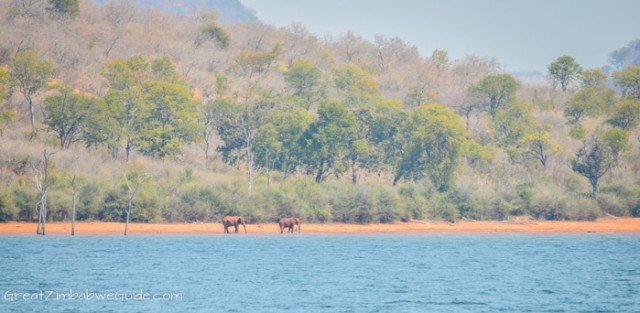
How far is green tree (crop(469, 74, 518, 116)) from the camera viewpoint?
98062 millimetres

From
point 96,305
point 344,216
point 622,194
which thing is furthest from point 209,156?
point 96,305

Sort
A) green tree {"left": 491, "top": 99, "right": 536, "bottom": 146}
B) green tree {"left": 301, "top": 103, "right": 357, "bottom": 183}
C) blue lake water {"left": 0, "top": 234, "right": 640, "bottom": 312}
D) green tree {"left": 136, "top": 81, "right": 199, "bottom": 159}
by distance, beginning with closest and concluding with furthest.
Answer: blue lake water {"left": 0, "top": 234, "right": 640, "bottom": 312} < green tree {"left": 301, "top": 103, "right": 357, "bottom": 183} < green tree {"left": 136, "top": 81, "right": 199, "bottom": 159} < green tree {"left": 491, "top": 99, "right": 536, "bottom": 146}

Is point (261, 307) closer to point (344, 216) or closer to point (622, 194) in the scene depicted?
point (344, 216)

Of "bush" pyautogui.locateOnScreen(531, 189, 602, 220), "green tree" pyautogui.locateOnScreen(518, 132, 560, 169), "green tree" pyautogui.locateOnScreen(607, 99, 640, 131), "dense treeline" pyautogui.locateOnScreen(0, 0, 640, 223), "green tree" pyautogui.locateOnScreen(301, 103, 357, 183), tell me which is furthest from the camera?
"green tree" pyautogui.locateOnScreen(607, 99, 640, 131)

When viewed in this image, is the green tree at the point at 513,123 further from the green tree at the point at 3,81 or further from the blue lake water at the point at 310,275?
the green tree at the point at 3,81

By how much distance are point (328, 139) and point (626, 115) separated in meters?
33.5

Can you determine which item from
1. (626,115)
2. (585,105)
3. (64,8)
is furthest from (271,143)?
(64,8)

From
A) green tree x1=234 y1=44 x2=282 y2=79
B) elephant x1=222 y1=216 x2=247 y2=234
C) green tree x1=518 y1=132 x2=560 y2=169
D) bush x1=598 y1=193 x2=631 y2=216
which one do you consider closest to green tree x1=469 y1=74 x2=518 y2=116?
green tree x1=518 y1=132 x2=560 y2=169

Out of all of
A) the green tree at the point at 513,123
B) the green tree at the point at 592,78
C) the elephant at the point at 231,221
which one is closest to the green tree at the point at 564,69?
the green tree at the point at 592,78

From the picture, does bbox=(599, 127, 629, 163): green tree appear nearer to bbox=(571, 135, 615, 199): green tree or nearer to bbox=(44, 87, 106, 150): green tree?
bbox=(571, 135, 615, 199): green tree

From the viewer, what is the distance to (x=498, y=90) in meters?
98.4

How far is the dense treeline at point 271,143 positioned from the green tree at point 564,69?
28.5 feet

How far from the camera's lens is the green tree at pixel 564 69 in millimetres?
114438

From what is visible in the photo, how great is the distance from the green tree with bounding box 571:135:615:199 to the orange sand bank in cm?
366
